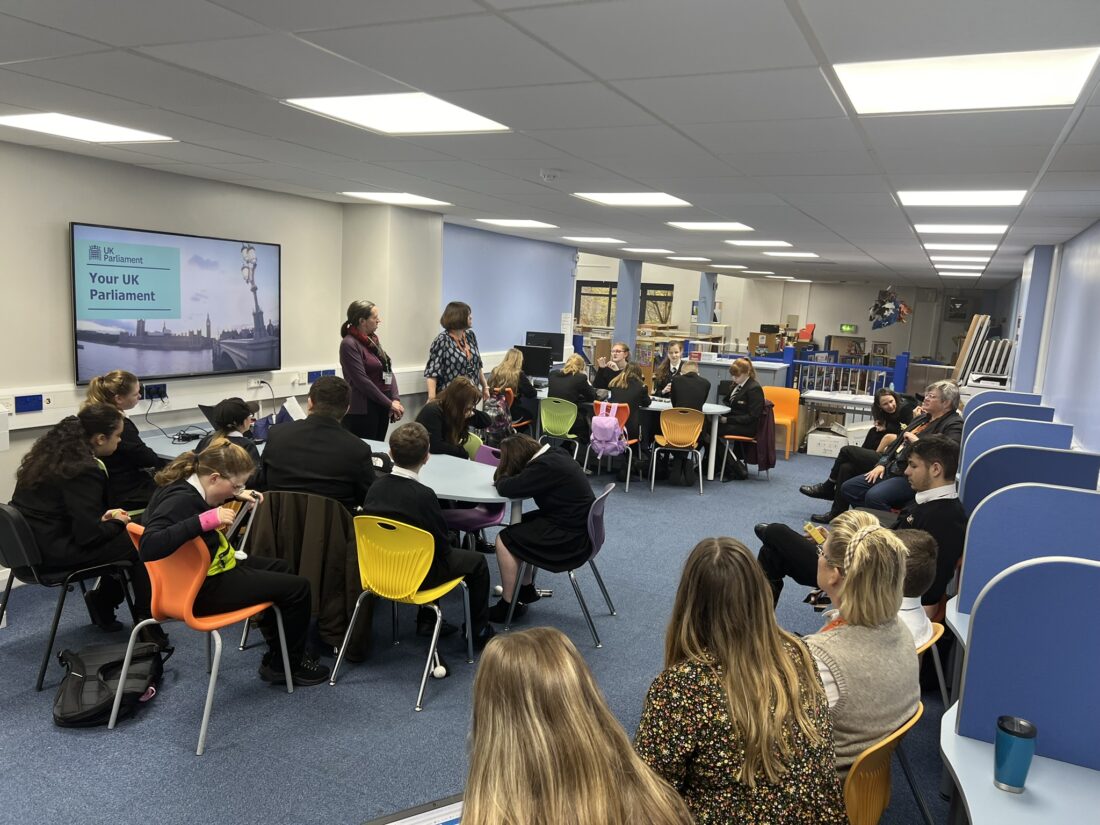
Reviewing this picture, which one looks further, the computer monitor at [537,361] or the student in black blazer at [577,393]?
the computer monitor at [537,361]

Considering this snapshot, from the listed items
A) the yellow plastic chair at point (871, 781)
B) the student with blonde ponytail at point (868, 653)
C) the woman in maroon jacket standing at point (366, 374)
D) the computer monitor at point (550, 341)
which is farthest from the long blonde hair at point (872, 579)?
the computer monitor at point (550, 341)

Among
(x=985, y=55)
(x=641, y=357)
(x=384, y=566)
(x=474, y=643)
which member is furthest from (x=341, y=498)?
(x=641, y=357)

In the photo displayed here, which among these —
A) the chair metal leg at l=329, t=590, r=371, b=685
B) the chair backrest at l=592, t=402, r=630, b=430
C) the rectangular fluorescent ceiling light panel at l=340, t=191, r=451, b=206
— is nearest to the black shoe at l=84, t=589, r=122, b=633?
the chair metal leg at l=329, t=590, r=371, b=685

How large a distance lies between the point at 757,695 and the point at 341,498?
2457 mm

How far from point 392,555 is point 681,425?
418 centimetres

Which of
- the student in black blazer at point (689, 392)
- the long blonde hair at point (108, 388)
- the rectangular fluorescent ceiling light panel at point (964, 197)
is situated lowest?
the student in black blazer at point (689, 392)

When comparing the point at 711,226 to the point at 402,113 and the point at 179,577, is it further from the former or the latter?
the point at 179,577

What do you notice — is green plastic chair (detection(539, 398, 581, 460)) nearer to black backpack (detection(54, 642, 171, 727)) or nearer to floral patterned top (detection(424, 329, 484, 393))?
floral patterned top (detection(424, 329, 484, 393))

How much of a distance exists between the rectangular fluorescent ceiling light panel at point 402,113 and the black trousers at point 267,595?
1.91m

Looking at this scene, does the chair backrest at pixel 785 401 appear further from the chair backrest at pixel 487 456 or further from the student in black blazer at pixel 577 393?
the chair backrest at pixel 487 456

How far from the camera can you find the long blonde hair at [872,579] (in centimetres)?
191

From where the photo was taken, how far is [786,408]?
8664 millimetres

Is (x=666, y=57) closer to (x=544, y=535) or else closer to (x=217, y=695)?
(x=544, y=535)

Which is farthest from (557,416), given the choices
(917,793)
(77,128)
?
(917,793)
